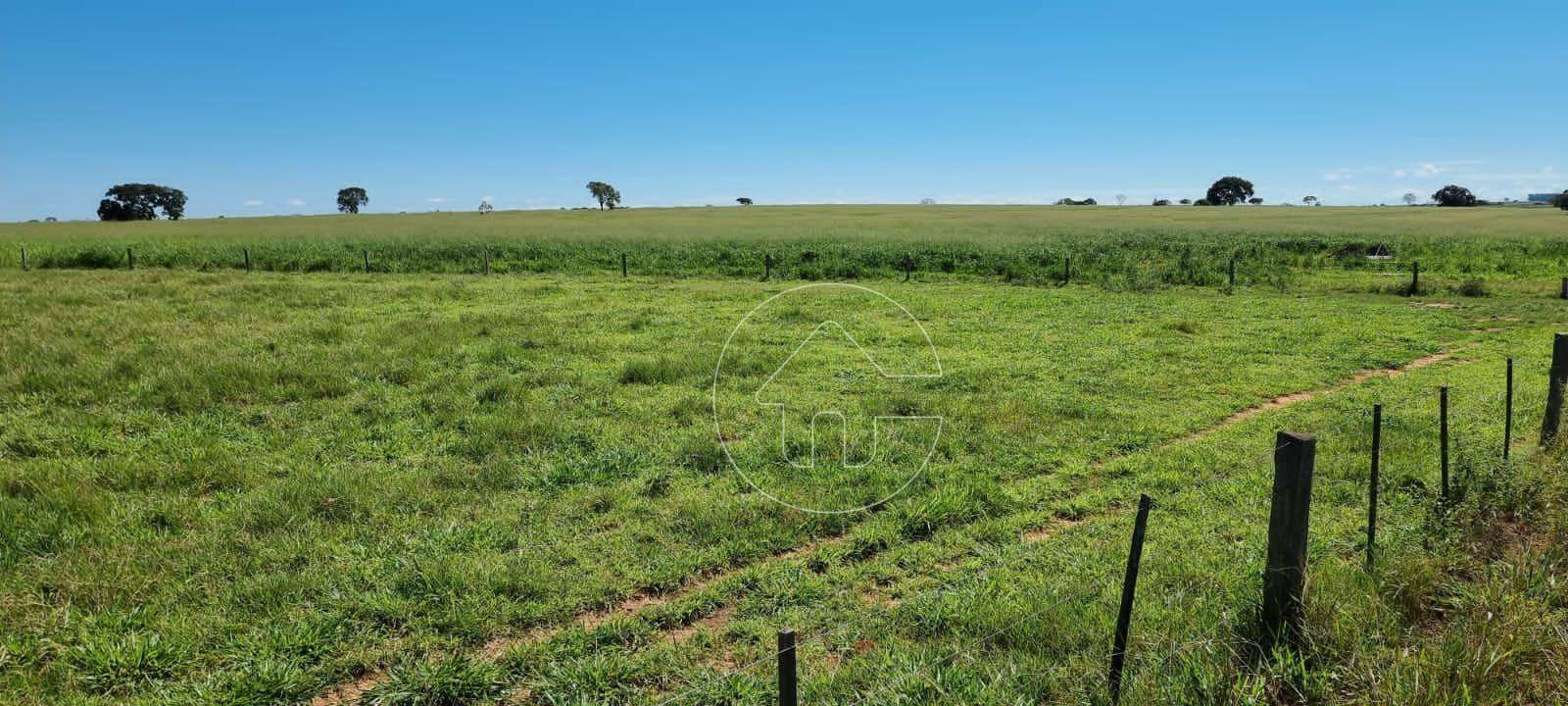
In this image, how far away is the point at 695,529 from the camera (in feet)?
18.9

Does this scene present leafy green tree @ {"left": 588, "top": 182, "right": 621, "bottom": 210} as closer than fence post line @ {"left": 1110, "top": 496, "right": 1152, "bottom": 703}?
No

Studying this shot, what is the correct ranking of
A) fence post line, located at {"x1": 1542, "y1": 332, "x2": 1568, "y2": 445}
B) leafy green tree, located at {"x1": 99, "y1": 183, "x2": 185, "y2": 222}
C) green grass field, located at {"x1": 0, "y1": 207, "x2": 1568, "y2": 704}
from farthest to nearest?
1. leafy green tree, located at {"x1": 99, "y1": 183, "x2": 185, "y2": 222}
2. fence post line, located at {"x1": 1542, "y1": 332, "x2": 1568, "y2": 445}
3. green grass field, located at {"x1": 0, "y1": 207, "x2": 1568, "y2": 704}

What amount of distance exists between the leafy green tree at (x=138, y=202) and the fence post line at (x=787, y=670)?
152m

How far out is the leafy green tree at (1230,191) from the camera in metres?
139

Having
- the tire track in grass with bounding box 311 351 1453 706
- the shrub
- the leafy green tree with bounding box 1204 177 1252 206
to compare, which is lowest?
the tire track in grass with bounding box 311 351 1453 706

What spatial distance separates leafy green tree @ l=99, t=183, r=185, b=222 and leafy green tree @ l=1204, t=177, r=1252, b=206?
571ft

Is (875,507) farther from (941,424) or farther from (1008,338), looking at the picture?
(1008,338)

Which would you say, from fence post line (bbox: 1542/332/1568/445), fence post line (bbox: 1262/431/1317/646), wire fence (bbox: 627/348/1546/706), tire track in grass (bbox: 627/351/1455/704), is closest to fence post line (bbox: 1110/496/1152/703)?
wire fence (bbox: 627/348/1546/706)

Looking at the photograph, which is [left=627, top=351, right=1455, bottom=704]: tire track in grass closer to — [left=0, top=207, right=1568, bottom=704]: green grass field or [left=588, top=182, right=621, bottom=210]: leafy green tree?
[left=0, top=207, right=1568, bottom=704]: green grass field

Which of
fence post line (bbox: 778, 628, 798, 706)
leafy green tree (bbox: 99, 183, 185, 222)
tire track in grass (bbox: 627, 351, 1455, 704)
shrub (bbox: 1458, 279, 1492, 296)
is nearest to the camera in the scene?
fence post line (bbox: 778, 628, 798, 706)

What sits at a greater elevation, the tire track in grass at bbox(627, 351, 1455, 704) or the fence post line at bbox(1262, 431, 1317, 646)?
the fence post line at bbox(1262, 431, 1317, 646)

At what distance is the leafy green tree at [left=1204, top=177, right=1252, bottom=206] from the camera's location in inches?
5487

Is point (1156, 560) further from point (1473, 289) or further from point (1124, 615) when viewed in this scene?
point (1473, 289)

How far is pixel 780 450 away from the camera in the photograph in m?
7.55
